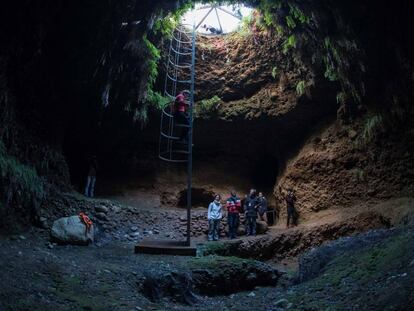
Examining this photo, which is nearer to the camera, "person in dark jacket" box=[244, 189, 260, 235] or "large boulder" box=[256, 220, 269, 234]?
"person in dark jacket" box=[244, 189, 260, 235]

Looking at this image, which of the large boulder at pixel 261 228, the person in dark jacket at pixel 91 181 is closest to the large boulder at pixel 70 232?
the person in dark jacket at pixel 91 181

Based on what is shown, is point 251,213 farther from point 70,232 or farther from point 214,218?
point 70,232

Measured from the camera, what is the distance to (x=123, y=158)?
17.8 metres

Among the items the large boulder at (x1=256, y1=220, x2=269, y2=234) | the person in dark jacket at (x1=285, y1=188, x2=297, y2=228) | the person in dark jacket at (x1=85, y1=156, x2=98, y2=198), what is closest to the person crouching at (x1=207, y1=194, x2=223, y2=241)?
the large boulder at (x1=256, y1=220, x2=269, y2=234)

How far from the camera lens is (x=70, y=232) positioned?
9.94 m

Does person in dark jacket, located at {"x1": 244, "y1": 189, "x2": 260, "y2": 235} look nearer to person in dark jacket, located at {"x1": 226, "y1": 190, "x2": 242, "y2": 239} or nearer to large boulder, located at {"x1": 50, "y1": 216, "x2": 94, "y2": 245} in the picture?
person in dark jacket, located at {"x1": 226, "y1": 190, "x2": 242, "y2": 239}

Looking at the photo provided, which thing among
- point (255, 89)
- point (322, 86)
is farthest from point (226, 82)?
point (322, 86)

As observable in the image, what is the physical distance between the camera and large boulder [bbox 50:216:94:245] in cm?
973

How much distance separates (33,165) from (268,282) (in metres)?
7.25

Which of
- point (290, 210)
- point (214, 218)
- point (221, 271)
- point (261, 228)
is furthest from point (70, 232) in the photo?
point (290, 210)

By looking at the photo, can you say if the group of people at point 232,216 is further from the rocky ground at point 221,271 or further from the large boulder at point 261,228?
the rocky ground at point 221,271

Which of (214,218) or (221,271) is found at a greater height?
(214,218)

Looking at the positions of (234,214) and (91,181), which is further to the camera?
(91,181)

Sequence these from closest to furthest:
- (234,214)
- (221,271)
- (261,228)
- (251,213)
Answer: (221,271), (234,214), (251,213), (261,228)
